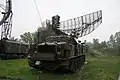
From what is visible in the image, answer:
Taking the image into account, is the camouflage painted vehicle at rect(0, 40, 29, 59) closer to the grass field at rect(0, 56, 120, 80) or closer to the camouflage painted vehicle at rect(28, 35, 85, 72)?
the grass field at rect(0, 56, 120, 80)

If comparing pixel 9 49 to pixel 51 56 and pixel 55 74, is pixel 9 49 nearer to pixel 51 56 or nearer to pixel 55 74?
pixel 55 74

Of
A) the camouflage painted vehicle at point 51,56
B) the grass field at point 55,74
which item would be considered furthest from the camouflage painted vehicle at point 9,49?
the camouflage painted vehicle at point 51,56

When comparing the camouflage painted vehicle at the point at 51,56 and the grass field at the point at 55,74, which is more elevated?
the camouflage painted vehicle at the point at 51,56

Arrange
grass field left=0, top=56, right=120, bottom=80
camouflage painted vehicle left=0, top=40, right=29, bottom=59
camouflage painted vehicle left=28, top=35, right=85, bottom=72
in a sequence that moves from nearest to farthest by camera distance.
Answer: grass field left=0, top=56, right=120, bottom=80 < camouflage painted vehicle left=28, top=35, right=85, bottom=72 < camouflage painted vehicle left=0, top=40, right=29, bottom=59

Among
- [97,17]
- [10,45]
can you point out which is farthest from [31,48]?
[10,45]

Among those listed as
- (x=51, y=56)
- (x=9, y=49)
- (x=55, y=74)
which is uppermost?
(x=9, y=49)

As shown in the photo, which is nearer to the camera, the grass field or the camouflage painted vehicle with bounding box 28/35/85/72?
the grass field

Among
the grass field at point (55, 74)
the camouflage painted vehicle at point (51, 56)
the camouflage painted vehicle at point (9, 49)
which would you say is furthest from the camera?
the camouflage painted vehicle at point (9, 49)

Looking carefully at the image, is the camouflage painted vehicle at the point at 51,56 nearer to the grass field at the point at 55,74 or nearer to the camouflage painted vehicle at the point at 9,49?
the grass field at the point at 55,74

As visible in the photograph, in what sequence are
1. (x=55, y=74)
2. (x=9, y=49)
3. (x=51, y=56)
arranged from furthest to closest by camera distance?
(x=9, y=49), (x=55, y=74), (x=51, y=56)

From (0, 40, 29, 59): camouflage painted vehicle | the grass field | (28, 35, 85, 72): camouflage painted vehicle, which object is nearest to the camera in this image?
the grass field

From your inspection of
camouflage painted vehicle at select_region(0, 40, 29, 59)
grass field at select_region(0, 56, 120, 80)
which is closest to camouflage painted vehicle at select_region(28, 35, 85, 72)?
grass field at select_region(0, 56, 120, 80)

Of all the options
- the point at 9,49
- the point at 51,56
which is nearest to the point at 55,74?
the point at 51,56

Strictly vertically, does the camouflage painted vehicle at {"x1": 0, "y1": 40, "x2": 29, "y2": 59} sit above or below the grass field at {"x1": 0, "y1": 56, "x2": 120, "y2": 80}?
above
